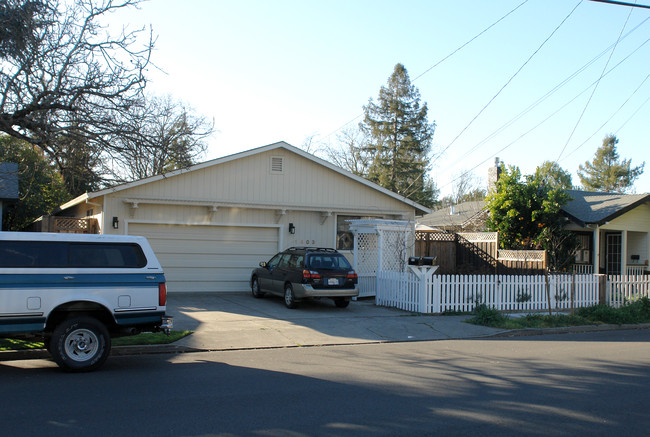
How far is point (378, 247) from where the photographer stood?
55.0ft

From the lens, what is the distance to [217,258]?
728 inches

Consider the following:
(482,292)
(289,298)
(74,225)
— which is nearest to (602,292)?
(482,292)

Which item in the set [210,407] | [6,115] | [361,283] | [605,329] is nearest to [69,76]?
[6,115]

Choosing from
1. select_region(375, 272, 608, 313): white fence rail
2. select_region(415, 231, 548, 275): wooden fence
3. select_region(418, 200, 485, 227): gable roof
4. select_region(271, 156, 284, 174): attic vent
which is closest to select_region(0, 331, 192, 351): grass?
select_region(375, 272, 608, 313): white fence rail

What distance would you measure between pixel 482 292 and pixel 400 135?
1149 inches

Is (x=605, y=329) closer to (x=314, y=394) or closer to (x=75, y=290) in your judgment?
(x=314, y=394)

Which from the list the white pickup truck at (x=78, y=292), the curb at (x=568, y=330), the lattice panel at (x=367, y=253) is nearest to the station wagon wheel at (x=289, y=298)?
the lattice panel at (x=367, y=253)

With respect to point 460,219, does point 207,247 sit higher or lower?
lower

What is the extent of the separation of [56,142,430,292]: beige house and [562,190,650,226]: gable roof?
6.49 meters

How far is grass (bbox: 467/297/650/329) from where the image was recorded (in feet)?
45.1

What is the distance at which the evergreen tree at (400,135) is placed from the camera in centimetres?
4325

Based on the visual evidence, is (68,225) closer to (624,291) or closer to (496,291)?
(496,291)

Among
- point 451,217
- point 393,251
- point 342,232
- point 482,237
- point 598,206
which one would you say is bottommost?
point 393,251

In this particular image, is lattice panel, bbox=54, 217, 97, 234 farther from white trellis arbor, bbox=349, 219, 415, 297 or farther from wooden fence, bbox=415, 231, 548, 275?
wooden fence, bbox=415, 231, 548, 275
